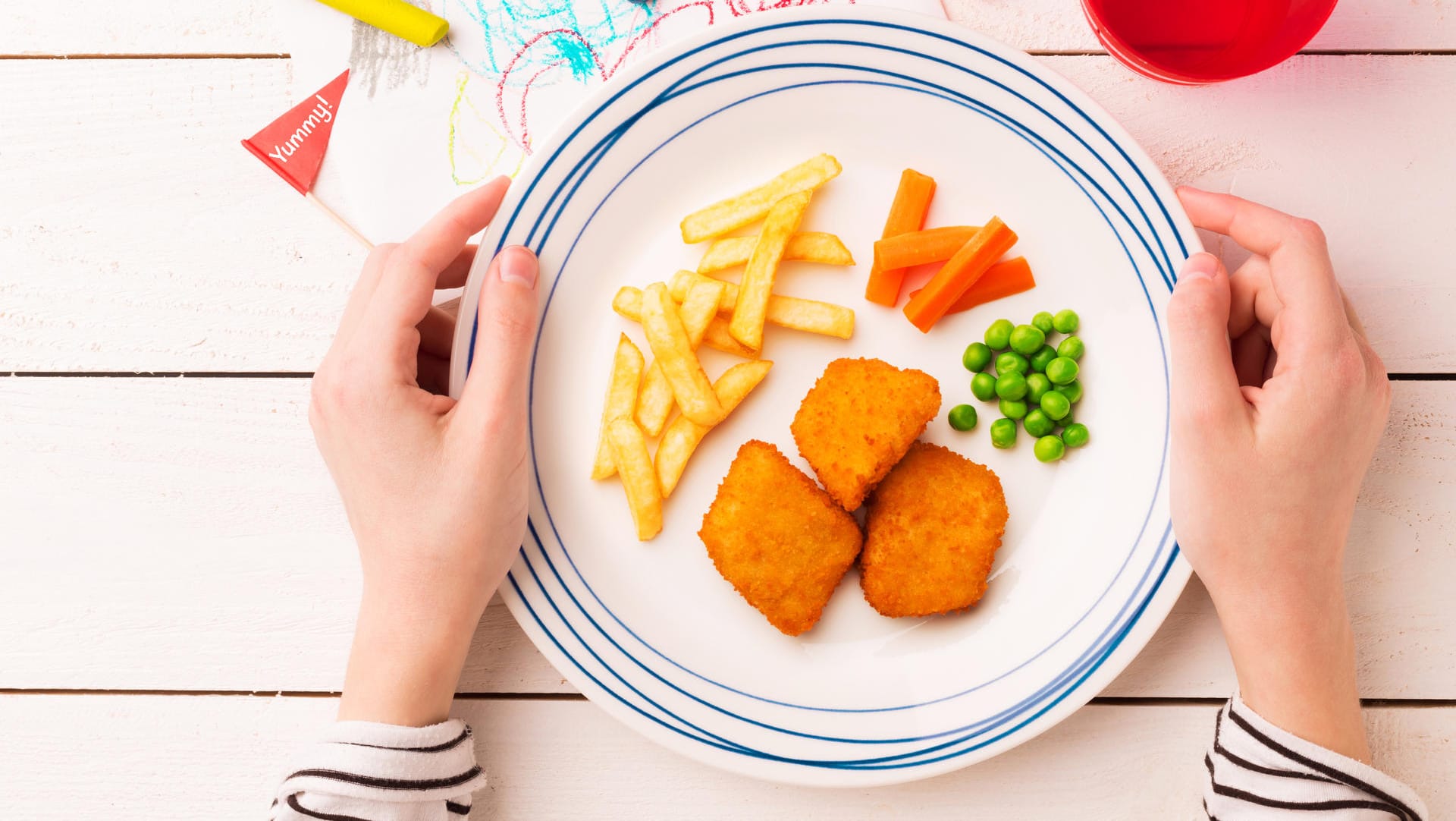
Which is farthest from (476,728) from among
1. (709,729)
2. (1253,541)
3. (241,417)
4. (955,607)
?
(1253,541)

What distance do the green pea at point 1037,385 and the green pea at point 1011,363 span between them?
1.5 inches

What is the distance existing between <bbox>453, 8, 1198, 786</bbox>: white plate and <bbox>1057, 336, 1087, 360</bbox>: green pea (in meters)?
0.06

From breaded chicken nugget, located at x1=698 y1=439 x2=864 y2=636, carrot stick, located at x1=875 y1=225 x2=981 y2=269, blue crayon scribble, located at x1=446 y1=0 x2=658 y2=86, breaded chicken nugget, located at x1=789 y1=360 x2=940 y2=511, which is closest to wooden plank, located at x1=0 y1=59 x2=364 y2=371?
blue crayon scribble, located at x1=446 y1=0 x2=658 y2=86

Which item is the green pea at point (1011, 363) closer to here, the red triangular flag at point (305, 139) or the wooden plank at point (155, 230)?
the wooden plank at point (155, 230)

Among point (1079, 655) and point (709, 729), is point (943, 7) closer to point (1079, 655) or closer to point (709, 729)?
point (1079, 655)

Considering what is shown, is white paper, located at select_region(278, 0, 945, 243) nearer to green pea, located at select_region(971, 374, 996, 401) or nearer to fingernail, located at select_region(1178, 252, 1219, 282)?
green pea, located at select_region(971, 374, 996, 401)

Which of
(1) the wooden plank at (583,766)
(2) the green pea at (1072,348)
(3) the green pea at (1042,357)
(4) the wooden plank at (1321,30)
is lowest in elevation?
(1) the wooden plank at (583,766)

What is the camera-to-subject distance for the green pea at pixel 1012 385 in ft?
7.85

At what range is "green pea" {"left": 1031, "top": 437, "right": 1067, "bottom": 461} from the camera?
8.02ft

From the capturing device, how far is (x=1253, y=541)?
2.22 meters

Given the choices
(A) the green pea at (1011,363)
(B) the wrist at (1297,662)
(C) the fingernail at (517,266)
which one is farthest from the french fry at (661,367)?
(B) the wrist at (1297,662)

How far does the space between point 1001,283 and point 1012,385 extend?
0.31 m

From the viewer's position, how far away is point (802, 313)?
2.41 meters

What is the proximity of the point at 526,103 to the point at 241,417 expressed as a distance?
4.24 feet
